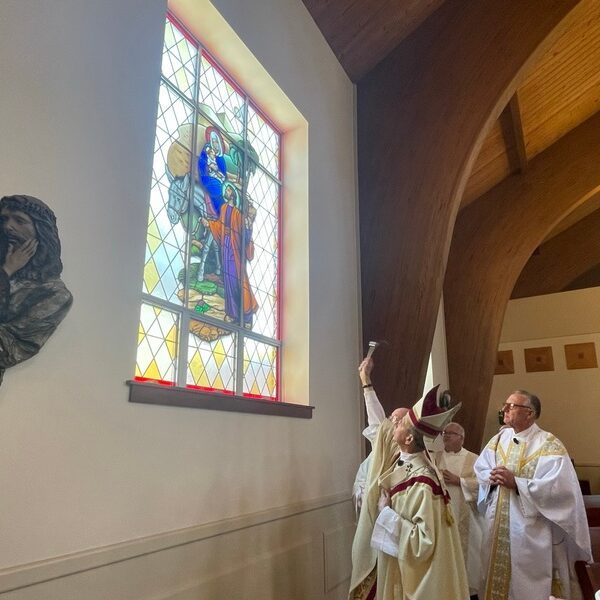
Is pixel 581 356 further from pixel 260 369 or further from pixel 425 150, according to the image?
pixel 260 369

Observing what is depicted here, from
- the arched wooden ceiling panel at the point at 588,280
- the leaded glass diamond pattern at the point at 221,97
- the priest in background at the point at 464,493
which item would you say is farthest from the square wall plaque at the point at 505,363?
the leaded glass diamond pattern at the point at 221,97

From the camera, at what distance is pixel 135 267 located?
2.51 meters

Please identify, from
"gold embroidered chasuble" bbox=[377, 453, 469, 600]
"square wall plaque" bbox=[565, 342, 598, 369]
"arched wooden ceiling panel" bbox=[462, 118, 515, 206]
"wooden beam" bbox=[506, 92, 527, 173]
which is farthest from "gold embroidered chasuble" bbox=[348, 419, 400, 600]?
"square wall plaque" bbox=[565, 342, 598, 369]

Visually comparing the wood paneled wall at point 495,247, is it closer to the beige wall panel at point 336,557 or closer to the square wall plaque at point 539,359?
the square wall plaque at point 539,359

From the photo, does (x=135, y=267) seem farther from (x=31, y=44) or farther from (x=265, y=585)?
(x=265, y=585)

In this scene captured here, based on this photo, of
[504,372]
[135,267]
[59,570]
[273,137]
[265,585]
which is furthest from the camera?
[504,372]

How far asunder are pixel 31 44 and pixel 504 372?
36.9 ft

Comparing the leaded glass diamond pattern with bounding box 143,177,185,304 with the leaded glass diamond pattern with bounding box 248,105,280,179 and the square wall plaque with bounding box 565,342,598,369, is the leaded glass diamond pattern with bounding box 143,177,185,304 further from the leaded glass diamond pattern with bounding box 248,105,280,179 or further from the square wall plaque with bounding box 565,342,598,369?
the square wall plaque with bounding box 565,342,598,369

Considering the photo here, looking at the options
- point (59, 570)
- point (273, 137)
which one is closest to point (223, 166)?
point (273, 137)

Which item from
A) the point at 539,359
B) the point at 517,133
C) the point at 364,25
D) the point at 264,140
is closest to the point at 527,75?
the point at 517,133

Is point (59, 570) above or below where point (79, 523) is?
below

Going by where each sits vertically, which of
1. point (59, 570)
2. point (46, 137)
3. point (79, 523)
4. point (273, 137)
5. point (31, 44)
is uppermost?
point (273, 137)

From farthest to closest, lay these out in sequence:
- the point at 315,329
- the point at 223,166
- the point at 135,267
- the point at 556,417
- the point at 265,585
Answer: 1. the point at 556,417
2. the point at 315,329
3. the point at 223,166
4. the point at 265,585
5. the point at 135,267

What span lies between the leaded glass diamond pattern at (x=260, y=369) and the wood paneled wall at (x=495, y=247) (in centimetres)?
488
